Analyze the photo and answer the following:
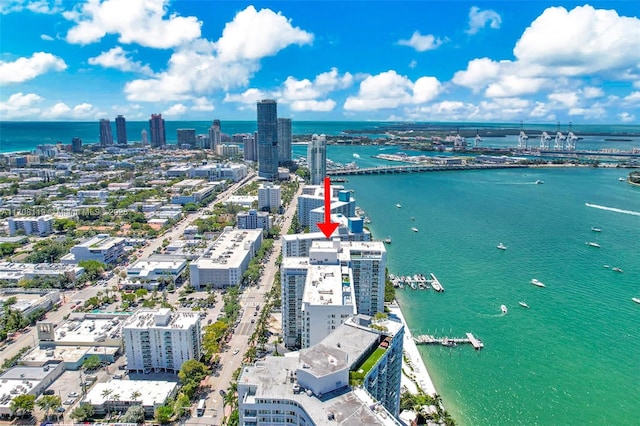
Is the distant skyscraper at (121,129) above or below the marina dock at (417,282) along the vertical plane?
above

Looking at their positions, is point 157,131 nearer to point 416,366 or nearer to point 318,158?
point 318,158

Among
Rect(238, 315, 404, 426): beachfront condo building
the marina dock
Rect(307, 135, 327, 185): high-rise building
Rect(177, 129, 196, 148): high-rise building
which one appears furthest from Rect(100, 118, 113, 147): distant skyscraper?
Rect(238, 315, 404, 426): beachfront condo building

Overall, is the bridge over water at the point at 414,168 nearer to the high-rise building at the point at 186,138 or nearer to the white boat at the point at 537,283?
the white boat at the point at 537,283

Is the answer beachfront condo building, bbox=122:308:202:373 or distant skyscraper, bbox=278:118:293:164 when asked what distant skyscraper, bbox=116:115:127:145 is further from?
beachfront condo building, bbox=122:308:202:373

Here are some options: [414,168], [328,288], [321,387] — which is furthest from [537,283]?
→ [414,168]

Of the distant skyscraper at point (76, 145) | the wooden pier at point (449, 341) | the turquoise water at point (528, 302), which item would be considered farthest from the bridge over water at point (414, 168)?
the distant skyscraper at point (76, 145)

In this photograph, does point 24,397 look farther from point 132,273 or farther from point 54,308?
point 132,273
